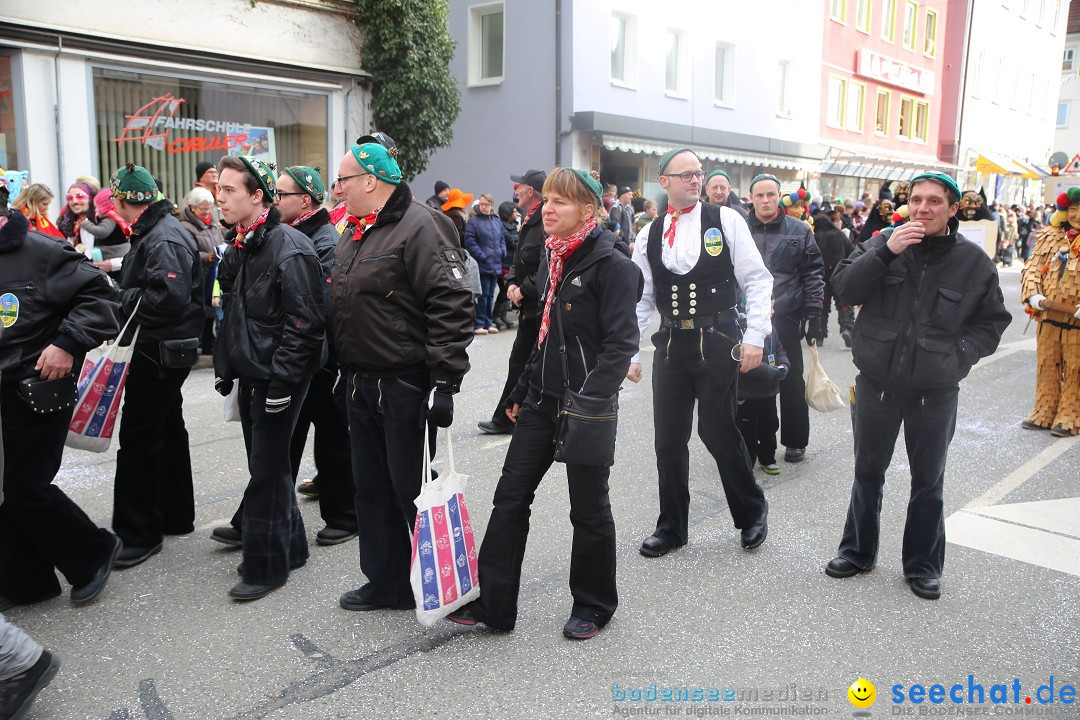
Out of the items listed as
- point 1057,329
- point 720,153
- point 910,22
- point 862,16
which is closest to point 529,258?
point 1057,329

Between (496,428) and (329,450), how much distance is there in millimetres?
2301

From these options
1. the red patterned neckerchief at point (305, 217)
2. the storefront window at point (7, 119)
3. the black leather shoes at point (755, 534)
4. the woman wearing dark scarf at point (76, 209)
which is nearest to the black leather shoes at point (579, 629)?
the black leather shoes at point (755, 534)

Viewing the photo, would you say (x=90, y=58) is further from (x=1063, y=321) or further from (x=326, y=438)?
(x=1063, y=321)

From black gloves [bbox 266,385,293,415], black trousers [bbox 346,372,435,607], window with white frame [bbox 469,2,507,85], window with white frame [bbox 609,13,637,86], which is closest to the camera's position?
black trousers [bbox 346,372,435,607]

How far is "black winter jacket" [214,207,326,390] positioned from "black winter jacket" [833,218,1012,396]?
2.42m

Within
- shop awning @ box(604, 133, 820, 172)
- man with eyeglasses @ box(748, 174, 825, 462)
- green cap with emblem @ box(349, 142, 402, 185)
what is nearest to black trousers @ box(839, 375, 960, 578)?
man with eyeglasses @ box(748, 174, 825, 462)

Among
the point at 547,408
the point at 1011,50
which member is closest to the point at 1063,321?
the point at 547,408

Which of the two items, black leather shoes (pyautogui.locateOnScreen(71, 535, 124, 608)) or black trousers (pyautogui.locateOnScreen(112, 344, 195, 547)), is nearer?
black leather shoes (pyautogui.locateOnScreen(71, 535, 124, 608))

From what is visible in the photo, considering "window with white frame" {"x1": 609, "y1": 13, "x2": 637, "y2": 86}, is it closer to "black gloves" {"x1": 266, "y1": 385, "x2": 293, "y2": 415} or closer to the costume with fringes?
the costume with fringes

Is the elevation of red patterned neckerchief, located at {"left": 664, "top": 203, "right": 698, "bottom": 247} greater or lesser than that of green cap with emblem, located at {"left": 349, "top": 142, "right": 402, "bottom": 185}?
lesser

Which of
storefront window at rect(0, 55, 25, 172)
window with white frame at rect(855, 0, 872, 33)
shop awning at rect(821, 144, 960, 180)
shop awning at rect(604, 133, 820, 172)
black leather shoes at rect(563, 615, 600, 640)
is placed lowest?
black leather shoes at rect(563, 615, 600, 640)

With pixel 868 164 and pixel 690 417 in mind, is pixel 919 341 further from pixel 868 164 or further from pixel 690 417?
pixel 868 164

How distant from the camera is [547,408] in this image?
3.67 m

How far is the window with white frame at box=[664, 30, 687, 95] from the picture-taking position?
2156 cm
